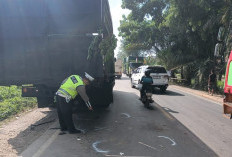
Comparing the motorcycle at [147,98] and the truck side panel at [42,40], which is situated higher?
the truck side panel at [42,40]

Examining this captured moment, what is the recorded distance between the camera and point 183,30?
69.8 ft

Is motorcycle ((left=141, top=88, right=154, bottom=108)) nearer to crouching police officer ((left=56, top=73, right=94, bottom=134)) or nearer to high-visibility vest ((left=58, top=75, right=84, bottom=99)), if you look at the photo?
crouching police officer ((left=56, top=73, right=94, bottom=134))

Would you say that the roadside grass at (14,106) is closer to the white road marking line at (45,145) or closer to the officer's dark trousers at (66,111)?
the officer's dark trousers at (66,111)

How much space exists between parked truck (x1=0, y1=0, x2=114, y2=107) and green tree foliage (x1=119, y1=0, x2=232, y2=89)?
9.83m

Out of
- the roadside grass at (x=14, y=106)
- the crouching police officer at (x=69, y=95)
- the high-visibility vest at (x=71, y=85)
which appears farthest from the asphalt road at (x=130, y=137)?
the roadside grass at (x=14, y=106)

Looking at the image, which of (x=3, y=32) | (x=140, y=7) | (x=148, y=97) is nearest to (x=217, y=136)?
(x=148, y=97)

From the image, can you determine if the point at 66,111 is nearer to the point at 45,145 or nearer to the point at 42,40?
the point at 45,145

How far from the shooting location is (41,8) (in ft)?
22.7

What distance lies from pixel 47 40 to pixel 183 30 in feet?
53.7

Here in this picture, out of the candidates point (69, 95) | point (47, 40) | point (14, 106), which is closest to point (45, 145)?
point (69, 95)

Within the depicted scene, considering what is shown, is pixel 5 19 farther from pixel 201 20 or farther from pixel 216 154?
pixel 201 20

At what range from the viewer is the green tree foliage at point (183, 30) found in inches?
631

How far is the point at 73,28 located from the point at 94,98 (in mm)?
2082

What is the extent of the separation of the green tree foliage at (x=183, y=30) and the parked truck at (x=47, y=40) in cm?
983
